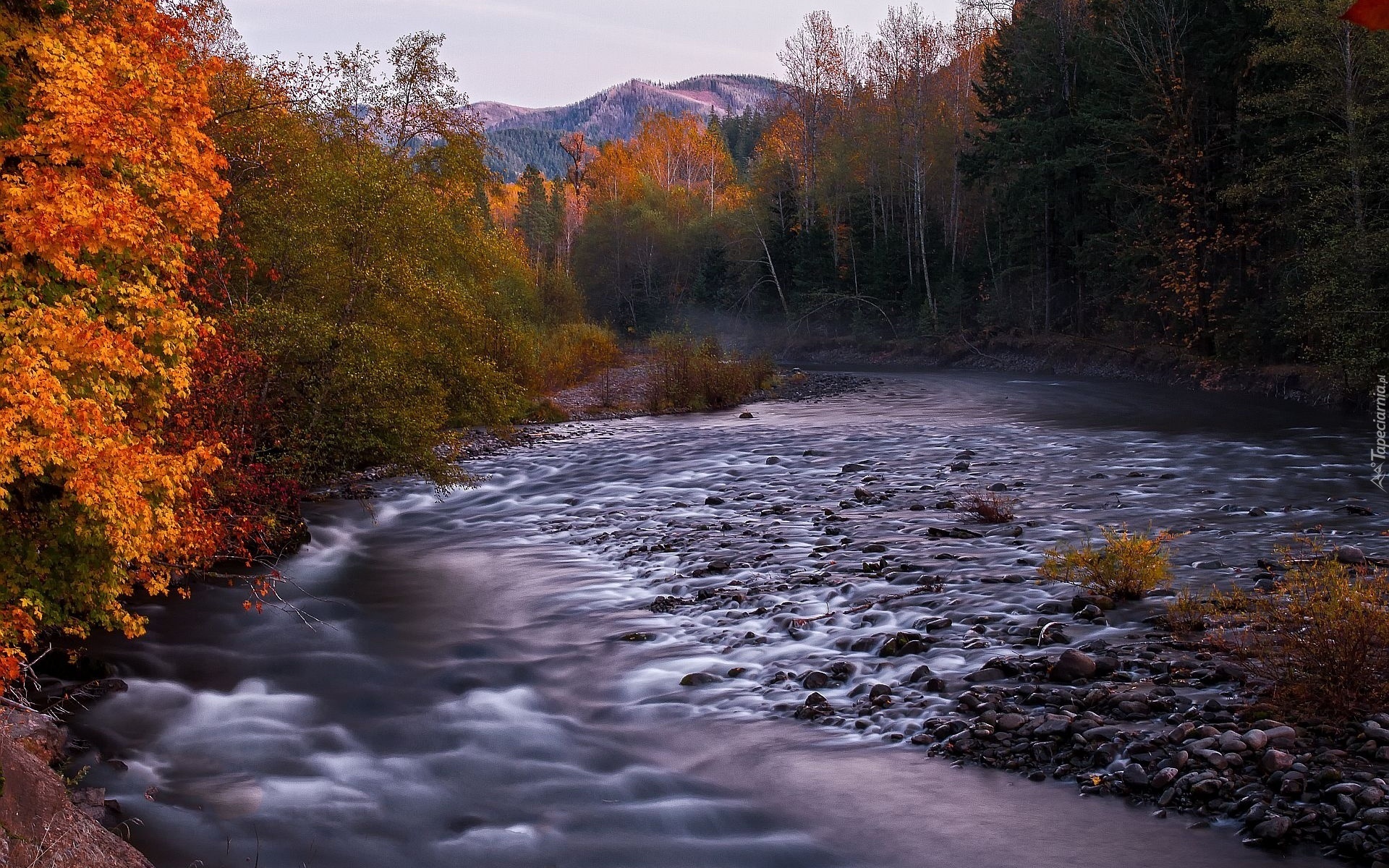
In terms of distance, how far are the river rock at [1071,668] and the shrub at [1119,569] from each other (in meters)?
2.26

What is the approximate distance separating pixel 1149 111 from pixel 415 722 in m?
A: 36.8

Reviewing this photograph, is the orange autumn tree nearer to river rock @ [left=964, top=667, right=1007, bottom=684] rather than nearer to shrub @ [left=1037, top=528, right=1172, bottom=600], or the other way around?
river rock @ [left=964, top=667, right=1007, bottom=684]

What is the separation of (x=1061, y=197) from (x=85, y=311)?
44.6 meters

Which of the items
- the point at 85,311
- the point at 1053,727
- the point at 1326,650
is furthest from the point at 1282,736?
the point at 85,311

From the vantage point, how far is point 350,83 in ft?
80.3

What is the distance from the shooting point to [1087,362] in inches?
1721

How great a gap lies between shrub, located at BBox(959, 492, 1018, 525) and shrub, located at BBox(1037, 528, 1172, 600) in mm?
3739

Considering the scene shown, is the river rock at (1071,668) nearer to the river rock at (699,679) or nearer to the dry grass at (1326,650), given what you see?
the dry grass at (1326,650)

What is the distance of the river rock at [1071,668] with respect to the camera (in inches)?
334

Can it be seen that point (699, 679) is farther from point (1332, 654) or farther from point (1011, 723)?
point (1332, 654)

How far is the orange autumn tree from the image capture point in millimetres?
8180

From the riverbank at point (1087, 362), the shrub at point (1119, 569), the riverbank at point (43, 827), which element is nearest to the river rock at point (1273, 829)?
the shrub at point (1119, 569)

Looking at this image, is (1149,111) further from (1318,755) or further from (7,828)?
(7,828)

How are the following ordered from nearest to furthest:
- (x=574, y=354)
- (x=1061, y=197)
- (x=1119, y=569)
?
1. (x=1119, y=569)
2. (x=574, y=354)
3. (x=1061, y=197)
